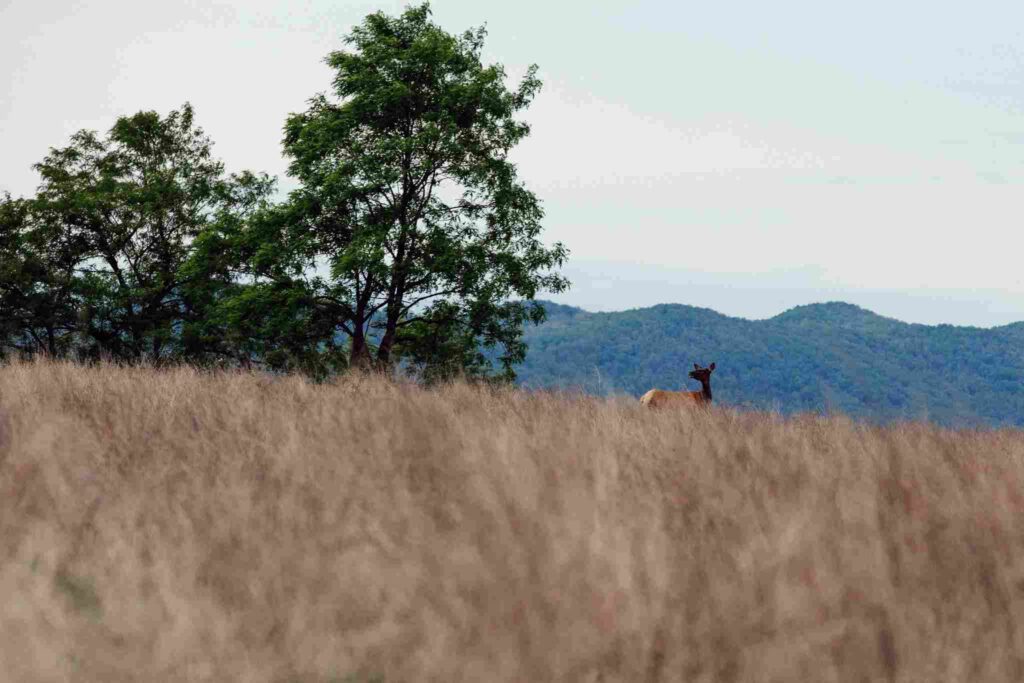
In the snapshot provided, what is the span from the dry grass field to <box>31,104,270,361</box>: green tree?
41695mm

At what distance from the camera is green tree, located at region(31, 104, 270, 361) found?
47281 millimetres

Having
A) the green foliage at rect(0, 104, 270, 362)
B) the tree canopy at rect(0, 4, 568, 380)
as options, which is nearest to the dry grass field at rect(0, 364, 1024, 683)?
the tree canopy at rect(0, 4, 568, 380)

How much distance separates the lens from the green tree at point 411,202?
110 ft

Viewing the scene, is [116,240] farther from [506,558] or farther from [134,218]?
[506,558]

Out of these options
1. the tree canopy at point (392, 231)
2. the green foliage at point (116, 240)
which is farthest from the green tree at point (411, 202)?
the green foliage at point (116, 240)

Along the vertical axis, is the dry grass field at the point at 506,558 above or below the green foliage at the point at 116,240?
below

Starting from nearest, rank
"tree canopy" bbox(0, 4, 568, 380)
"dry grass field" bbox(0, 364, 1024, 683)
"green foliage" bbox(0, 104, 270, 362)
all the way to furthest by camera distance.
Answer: "dry grass field" bbox(0, 364, 1024, 683) < "tree canopy" bbox(0, 4, 568, 380) < "green foliage" bbox(0, 104, 270, 362)

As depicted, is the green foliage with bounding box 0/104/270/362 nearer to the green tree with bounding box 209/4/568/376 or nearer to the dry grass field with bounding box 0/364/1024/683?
the green tree with bounding box 209/4/568/376

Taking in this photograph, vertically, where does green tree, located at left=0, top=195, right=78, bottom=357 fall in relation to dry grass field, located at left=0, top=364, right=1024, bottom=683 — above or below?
above

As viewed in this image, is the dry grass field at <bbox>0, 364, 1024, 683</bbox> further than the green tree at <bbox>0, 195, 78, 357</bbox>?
No

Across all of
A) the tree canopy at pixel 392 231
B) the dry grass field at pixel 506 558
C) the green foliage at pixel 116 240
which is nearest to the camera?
the dry grass field at pixel 506 558

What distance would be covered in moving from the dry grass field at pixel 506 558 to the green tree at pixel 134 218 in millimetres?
41695

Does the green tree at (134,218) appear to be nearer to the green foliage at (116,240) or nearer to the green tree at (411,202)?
the green foliage at (116,240)

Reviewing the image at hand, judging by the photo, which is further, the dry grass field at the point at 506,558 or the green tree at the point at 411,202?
the green tree at the point at 411,202
